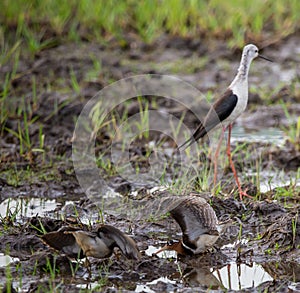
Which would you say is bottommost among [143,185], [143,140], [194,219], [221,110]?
[143,185]

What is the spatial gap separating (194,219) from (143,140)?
268cm

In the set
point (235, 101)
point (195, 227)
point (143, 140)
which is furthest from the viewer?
point (143, 140)

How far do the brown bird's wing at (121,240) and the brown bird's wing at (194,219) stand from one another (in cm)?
41

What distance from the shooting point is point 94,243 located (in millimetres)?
4359

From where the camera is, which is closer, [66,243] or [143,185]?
[66,243]

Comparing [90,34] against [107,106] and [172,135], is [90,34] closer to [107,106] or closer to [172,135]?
[107,106]

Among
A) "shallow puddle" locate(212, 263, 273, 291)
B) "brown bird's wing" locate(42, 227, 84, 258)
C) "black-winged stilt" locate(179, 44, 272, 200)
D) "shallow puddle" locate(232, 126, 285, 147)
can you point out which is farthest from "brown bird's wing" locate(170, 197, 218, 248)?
"shallow puddle" locate(232, 126, 285, 147)

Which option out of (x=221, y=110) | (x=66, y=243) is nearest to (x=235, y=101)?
(x=221, y=110)

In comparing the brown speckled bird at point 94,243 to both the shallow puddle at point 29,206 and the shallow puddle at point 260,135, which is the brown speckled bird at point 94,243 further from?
the shallow puddle at point 260,135

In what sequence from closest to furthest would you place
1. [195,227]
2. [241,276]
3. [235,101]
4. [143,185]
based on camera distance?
[241,276]
[195,227]
[235,101]
[143,185]

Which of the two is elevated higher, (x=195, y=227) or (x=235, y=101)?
(x=235, y=101)

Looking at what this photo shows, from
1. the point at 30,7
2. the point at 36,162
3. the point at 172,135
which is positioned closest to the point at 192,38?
the point at 30,7

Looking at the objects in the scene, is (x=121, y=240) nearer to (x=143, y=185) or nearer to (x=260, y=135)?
(x=143, y=185)

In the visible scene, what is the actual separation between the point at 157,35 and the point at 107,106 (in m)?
2.54
